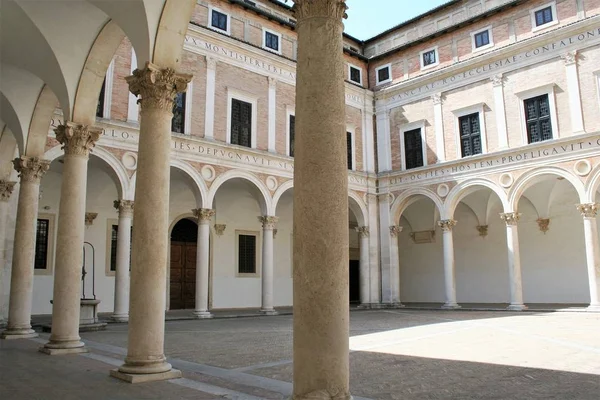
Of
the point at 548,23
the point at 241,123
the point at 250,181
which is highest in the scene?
the point at 548,23

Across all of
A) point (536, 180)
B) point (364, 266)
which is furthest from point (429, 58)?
point (364, 266)

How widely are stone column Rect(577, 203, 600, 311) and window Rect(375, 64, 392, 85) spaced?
36.8ft

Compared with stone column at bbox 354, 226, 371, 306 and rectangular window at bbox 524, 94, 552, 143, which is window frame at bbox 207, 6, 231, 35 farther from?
rectangular window at bbox 524, 94, 552, 143

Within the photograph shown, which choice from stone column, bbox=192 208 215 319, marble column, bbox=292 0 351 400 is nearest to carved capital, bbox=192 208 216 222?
stone column, bbox=192 208 215 319

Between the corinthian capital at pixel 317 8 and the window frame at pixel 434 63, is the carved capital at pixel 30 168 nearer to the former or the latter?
the corinthian capital at pixel 317 8

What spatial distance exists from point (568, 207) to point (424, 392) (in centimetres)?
2093

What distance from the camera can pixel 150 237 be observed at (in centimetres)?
625

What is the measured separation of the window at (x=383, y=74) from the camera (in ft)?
84.6

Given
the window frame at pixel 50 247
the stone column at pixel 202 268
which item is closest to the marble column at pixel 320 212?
the stone column at pixel 202 268

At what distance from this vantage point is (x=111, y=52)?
29.2ft

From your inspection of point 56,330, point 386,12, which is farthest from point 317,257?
point 386,12

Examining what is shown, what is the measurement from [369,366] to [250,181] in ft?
44.6

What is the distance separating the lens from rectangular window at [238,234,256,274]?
2364cm

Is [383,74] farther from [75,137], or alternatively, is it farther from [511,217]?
[75,137]
